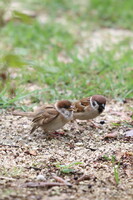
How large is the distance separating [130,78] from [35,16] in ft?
15.8

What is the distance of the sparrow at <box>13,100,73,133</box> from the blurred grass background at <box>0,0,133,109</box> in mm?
475

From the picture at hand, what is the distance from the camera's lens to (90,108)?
16.9ft

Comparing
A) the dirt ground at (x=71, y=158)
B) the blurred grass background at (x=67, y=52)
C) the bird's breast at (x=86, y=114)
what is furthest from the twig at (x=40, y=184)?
the bird's breast at (x=86, y=114)

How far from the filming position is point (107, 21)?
10383 mm

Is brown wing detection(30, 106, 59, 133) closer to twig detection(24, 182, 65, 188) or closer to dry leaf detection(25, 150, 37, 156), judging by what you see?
dry leaf detection(25, 150, 37, 156)

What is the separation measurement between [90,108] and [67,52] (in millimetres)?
3134

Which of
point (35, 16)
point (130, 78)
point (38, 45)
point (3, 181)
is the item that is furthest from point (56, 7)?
point (3, 181)

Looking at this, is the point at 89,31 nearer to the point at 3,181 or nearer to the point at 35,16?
the point at 35,16

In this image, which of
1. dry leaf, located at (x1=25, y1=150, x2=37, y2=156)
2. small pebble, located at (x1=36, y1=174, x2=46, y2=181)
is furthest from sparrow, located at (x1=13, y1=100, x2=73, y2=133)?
small pebble, located at (x1=36, y1=174, x2=46, y2=181)

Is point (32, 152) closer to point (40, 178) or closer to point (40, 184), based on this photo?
point (40, 178)

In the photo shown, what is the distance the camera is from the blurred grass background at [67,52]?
6111 mm

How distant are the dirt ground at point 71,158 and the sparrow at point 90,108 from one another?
153mm

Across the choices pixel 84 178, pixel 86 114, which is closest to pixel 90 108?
pixel 86 114

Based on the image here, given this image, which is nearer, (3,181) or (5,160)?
(3,181)
